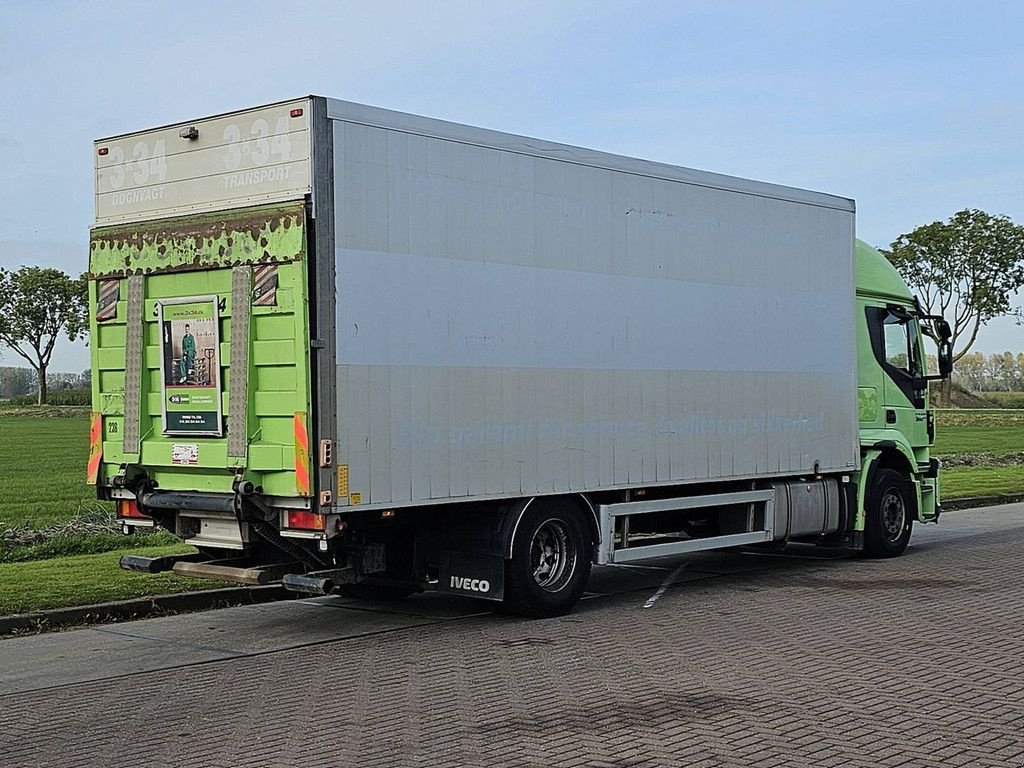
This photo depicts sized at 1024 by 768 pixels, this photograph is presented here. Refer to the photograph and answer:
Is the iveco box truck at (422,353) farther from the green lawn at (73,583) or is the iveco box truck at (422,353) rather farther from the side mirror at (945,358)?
the side mirror at (945,358)

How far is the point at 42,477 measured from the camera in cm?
2761

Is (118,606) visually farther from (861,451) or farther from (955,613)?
(861,451)

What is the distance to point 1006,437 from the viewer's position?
5034 cm

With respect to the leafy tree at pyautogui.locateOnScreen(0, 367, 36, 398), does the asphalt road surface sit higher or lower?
lower

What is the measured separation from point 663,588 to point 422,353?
4158 mm

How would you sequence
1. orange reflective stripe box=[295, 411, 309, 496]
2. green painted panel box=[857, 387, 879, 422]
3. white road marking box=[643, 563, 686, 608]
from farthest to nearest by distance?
green painted panel box=[857, 387, 879, 422], white road marking box=[643, 563, 686, 608], orange reflective stripe box=[295, 411, 309, 496]

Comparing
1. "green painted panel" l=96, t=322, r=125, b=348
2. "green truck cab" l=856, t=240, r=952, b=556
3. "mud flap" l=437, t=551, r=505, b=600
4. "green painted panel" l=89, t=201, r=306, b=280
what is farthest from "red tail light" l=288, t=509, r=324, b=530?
"green truck cab" l=856, t=240, r=952, b=556

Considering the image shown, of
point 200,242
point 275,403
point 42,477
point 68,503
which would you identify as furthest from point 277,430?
point 42,477

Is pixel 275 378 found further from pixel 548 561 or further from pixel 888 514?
pixel 888 514

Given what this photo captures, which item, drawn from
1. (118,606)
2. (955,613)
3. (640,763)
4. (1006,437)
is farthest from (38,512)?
(1006,437)

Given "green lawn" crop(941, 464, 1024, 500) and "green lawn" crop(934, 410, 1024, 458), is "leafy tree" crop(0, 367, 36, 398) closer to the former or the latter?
"green lawn" crop(934, 410, 1024, 458)

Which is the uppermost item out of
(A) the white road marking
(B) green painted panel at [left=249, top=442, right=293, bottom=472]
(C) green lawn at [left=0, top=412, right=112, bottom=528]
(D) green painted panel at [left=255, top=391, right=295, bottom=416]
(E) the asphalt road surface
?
(D) green painted panel at [left=255, top=391, right=295, bottom=416]

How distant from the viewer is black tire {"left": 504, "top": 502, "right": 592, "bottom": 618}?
1130cm

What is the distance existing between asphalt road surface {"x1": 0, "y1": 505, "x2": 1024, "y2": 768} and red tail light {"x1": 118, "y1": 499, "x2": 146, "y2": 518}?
930 millimetres
